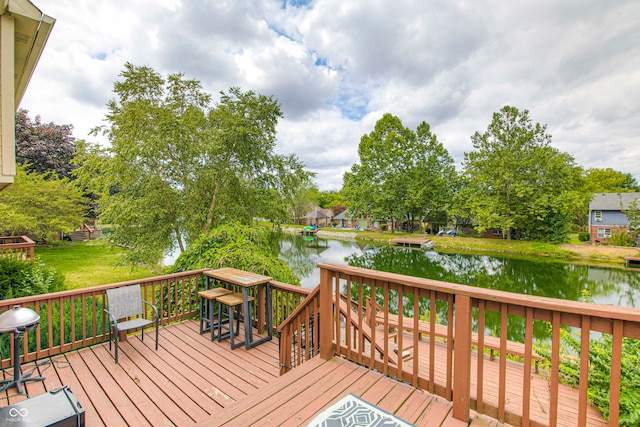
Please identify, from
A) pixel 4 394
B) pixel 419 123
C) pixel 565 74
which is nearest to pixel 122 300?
pixel 4 394

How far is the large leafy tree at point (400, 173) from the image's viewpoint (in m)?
28.5

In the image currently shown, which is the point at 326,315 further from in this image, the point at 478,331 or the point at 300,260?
the point at 300,260

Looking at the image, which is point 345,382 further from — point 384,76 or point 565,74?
point 565,74

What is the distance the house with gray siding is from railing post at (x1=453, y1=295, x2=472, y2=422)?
30457 mm

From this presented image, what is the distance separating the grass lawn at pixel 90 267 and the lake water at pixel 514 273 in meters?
6.50

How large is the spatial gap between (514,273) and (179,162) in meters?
17.4

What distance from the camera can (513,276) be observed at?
48.5 ft

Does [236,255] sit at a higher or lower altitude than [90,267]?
higher

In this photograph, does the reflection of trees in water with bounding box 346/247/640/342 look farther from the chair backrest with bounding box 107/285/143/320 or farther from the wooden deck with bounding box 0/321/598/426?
the chair backrest with bounding box 107/285/143/320

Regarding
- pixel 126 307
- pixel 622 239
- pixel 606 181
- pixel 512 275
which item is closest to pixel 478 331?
pixel 126 307

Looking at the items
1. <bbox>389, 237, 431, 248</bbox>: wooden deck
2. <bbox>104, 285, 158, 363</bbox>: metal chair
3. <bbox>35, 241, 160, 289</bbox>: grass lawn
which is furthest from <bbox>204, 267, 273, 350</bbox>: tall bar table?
<bbox>389, 237, 431, 248</bbox>: wooden deck

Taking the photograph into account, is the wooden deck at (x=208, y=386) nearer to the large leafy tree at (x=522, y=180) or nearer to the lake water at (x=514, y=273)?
the lake water at (x=514, y=273)

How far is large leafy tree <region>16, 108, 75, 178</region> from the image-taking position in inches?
673

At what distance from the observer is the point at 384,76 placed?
1449 centimetres
